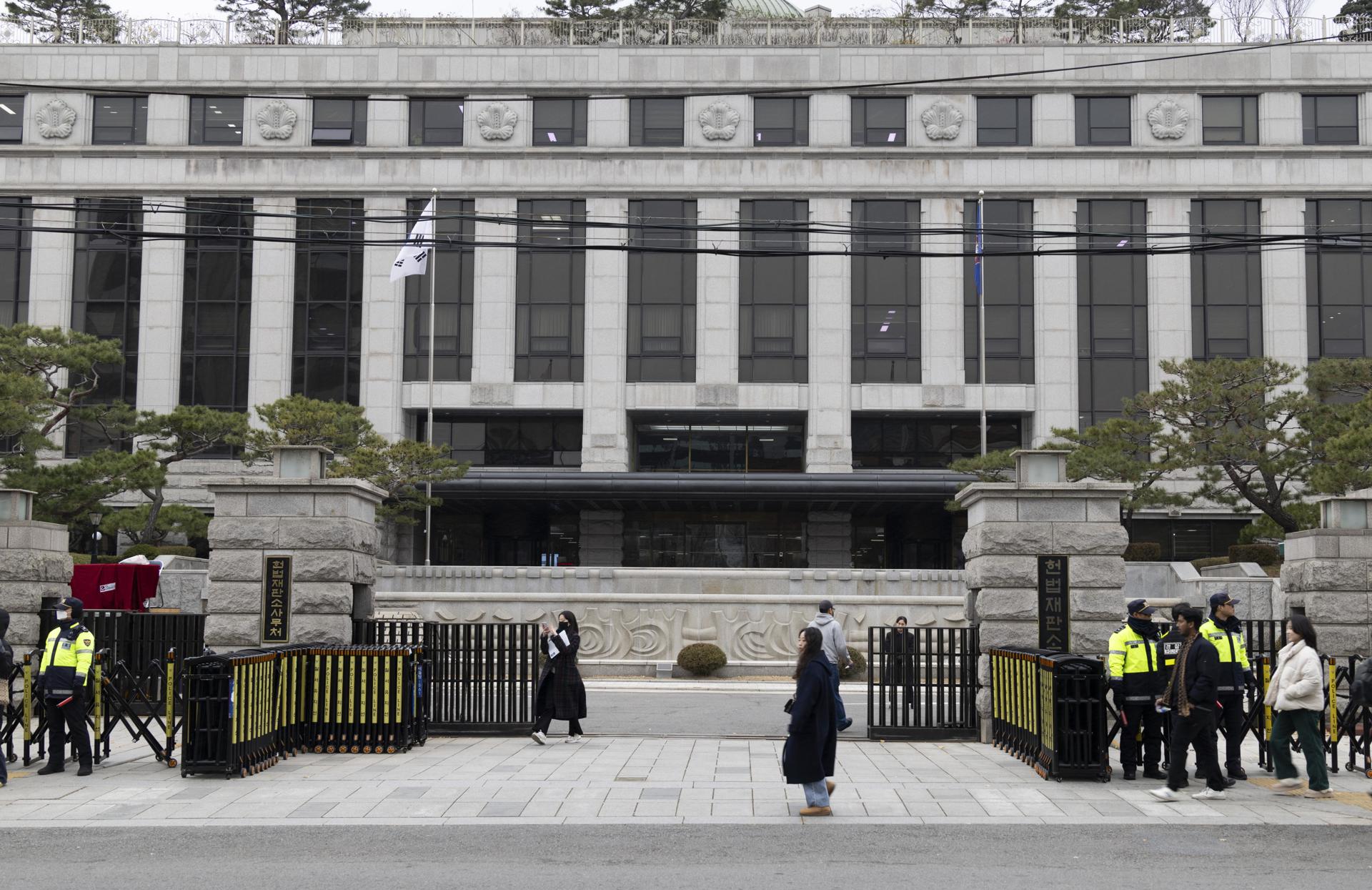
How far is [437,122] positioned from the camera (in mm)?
52000

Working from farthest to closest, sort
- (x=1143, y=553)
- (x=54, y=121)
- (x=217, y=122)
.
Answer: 1. (x=217, y=122)
2. (x=54, y=121)
3. (x=1143, y=553)

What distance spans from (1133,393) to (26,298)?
43550mm

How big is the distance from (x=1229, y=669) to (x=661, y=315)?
40.0 metres

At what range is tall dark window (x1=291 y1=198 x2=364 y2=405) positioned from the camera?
2023 inches

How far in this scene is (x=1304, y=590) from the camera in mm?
20578

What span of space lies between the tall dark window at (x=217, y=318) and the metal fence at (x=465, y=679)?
3604 cm

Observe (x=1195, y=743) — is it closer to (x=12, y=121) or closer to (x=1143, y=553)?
(x=1143, y=553)

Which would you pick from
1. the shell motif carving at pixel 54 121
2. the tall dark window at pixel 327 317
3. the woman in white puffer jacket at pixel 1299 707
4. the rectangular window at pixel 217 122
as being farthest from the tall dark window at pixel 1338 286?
the shell motif carving at pixel 54 121

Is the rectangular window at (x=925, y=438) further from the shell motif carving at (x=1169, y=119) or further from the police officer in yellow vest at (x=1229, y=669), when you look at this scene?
the police officer in yellow vest at (x=1229, y=669)

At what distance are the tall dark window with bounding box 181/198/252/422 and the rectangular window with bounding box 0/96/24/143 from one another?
7.96 meters

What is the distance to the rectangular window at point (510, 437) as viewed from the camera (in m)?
51.6

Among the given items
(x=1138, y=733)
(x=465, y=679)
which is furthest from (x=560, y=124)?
(x=1138, y=733)

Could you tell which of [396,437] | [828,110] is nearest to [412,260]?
[396,437]

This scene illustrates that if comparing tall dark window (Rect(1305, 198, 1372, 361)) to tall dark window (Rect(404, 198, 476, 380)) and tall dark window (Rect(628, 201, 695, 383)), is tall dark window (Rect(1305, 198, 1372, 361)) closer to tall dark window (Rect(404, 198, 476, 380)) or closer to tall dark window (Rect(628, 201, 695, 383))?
tall dark window (Rect(628, 201, 695, 383))
